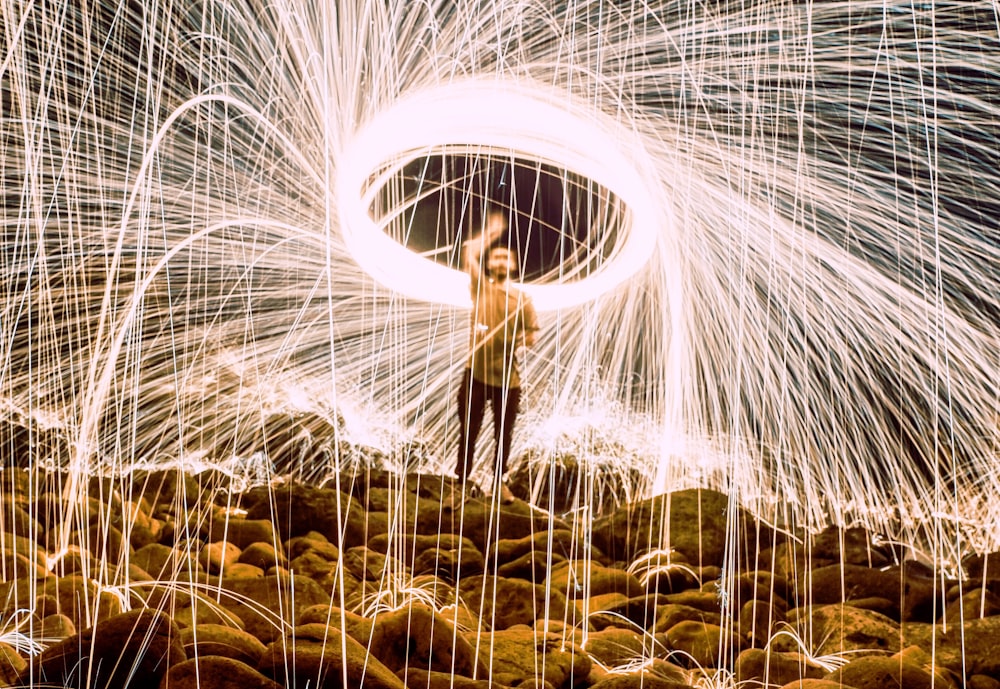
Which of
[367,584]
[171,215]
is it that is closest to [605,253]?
[367,584]

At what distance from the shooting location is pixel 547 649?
2.40 meters

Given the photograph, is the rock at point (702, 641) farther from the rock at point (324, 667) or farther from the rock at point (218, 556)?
the rock at point (218, 556)

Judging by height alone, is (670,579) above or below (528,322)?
below

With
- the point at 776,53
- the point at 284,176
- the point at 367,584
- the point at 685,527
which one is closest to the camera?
the point at 367,584

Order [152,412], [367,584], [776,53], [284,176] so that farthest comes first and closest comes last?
[284,176], [152,412], [776,53], [367,584]

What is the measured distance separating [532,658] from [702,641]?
2.06 feet

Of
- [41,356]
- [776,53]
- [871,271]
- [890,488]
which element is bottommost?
[890,488]

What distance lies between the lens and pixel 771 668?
2.42 m

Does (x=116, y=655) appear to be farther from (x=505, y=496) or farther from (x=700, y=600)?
(x=505, y=496)

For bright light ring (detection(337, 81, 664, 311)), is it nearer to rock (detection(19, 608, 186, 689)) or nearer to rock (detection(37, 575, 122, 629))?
rock (detection(37, 575, 122, 629))

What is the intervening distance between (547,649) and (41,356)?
196 inches

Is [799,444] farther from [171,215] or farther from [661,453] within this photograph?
[171,215]

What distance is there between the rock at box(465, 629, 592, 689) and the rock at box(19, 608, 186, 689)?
91 cm

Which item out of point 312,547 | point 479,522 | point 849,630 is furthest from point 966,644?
point 312,547
